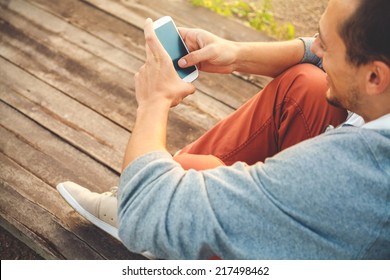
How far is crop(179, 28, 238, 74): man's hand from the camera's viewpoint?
1464 millimetres

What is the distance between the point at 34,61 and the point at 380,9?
182 cm

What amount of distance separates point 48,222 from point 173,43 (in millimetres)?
846

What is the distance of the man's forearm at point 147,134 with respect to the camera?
3.80ft

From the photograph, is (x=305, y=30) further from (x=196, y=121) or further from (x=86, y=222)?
(x=86, y=222)

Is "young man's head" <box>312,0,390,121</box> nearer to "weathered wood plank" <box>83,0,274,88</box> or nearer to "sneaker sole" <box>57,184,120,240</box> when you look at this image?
"sneaker sole" <box>57,184,120,240</box>

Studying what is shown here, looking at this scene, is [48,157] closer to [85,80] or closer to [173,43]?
[85,80]

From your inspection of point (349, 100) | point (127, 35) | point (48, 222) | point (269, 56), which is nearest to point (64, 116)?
point (48, 222)

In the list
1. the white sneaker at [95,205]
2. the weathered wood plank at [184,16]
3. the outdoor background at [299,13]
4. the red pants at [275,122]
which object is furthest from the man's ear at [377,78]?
the outdoor background at [299,13]

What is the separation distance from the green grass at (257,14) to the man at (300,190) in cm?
212

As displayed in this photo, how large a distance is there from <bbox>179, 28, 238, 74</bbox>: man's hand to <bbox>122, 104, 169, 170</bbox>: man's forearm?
273 mm

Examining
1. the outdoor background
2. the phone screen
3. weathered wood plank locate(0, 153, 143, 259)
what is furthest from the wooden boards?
the outdoor background

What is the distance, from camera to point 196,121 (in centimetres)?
218

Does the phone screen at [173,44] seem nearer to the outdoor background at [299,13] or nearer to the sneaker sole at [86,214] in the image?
the sneaker sole at [86,214]

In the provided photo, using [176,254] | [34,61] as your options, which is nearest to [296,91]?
[176,254]
